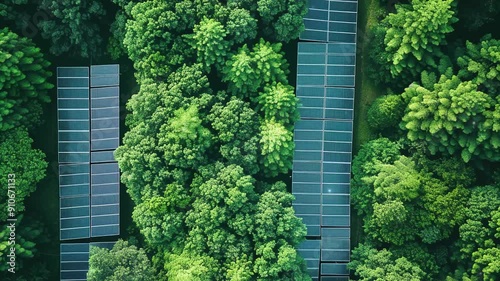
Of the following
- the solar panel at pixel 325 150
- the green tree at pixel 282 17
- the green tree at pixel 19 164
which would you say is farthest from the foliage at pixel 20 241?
the green tree at pixel 282 17

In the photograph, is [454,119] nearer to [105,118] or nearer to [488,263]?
→ [488,263]

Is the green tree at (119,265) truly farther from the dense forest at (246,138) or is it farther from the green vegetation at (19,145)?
the green vegetation at (19,145)

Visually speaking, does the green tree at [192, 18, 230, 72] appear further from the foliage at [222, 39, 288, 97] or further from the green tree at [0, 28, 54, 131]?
the green tree at [0, 28, 54, 131]

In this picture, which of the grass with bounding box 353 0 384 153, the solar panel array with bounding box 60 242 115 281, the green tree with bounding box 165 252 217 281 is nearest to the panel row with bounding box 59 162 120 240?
the solar panel array with bounding box 60 242 115 281

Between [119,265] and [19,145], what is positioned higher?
[19,145]

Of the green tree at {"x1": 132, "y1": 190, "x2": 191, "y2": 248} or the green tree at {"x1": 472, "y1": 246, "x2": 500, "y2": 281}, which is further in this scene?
the green tree at {"x1": 132, "y1": 190, "x2": 191, "y2": 248}

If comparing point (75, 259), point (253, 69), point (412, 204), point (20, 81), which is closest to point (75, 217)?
point (75, 259)
